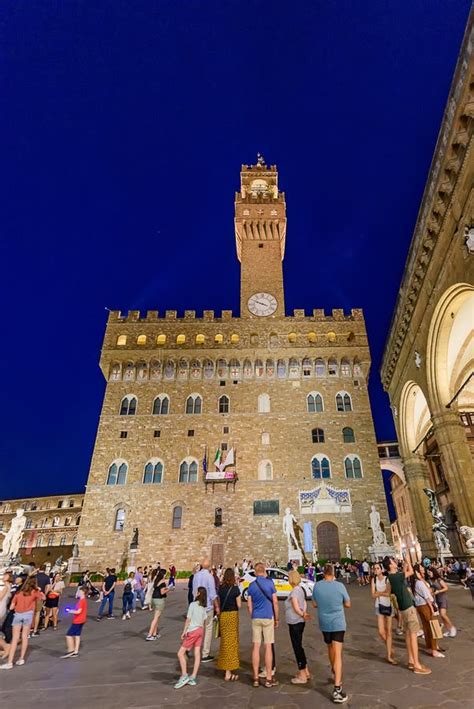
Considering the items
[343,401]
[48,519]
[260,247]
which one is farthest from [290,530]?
[48,519]

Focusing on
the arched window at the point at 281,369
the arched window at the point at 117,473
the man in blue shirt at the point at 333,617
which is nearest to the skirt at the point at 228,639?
the man in blue shirt at the point at 333,617

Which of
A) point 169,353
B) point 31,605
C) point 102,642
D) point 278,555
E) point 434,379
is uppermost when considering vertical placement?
point 169,353

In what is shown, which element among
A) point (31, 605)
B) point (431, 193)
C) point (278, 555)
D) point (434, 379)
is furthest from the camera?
point (278, 555)

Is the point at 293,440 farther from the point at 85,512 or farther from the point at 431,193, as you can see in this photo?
the point at 431,193

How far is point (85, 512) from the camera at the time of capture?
24109 millimetres

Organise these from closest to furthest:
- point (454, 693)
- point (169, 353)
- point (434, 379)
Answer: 1. point (454, 693)
2. point (434, 379)
3. point (169, 353)

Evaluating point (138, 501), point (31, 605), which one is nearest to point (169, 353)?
point (138, 501)

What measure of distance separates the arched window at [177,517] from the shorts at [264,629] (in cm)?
2041

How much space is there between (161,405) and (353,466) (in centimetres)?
1384

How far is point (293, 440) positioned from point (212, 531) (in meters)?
7.74

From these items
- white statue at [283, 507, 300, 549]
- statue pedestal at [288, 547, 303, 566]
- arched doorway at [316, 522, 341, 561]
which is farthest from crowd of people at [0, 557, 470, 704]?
arched doorway at [316, 522, 341, 561]

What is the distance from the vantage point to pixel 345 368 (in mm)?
28547

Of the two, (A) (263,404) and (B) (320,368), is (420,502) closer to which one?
(B) (320,368)

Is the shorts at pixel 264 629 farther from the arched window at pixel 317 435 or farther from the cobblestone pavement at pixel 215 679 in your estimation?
the arched window at pixel 317 435
